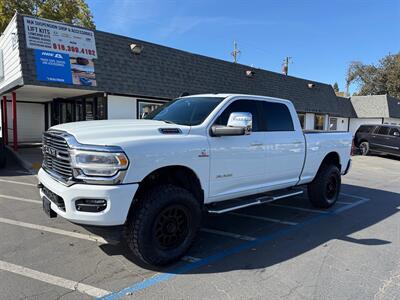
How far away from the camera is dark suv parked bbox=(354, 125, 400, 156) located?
19.0 meters

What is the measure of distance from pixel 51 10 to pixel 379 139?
1033 inches

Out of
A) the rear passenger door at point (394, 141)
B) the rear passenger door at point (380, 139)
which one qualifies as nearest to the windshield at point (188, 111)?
the rear passenger door at point (394, 141)

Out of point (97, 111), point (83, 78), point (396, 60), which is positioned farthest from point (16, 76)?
point (396, 60)

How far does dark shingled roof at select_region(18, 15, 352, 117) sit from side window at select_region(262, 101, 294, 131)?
331 inches

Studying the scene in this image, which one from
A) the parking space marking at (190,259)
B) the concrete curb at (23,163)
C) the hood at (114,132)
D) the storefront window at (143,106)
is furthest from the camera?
the storefront window at (143,106)

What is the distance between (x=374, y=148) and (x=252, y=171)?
58.3 ft

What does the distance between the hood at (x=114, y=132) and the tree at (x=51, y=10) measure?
27.0m

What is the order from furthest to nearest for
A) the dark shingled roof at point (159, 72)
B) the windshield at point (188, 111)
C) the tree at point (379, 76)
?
1. the tree at point (379, 76)
2. the dark shingled roof at point (159, 72)
3. the windshield at point (188, 111)

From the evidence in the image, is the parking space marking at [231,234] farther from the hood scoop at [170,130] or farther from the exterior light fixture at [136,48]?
the exterior light fixture at [136,48]

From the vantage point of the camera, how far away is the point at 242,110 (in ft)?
17.2

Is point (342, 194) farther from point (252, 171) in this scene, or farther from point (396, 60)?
point (396, 60)

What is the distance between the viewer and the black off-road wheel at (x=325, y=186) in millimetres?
6723

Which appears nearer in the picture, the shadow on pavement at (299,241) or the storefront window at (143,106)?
the shadow on pavement at (299,241)

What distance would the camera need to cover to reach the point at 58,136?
3.99 m
